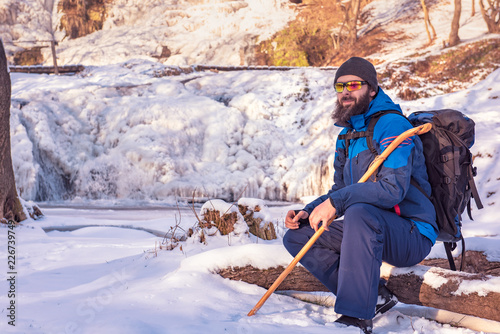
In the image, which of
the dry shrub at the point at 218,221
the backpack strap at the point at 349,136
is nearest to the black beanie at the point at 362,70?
the backpack strap at the point at 349,136

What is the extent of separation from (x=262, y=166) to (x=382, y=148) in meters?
10.6

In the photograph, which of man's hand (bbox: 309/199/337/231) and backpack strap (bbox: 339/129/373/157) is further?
backpack strap (bbox: 339/129/373/157)

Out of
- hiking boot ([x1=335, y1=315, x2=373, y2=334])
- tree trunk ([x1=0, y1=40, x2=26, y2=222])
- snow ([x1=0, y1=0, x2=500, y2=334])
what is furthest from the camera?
tree trunk ([x1=0, y1=40, x2=26, y2=222])

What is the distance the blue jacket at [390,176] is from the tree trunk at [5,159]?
588 cm

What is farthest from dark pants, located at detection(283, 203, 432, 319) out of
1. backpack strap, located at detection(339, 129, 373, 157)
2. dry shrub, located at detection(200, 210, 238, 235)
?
dry shrub, located at detection(200, 210, 238, 235)

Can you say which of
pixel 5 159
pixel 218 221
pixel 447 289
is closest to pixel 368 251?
pixel 447 289

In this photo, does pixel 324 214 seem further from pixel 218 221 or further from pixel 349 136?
pixel 218 221

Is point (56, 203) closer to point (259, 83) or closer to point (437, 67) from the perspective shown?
point (259, 83)

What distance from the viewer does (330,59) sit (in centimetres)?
2212

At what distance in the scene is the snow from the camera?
9.05ft

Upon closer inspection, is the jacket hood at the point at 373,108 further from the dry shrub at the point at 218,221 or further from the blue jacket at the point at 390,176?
the dry shrub at the point at 218,221

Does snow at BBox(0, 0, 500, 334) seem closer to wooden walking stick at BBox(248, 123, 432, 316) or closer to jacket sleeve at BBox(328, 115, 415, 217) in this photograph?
wooden walking stick at BBox(248, 123, 432, 316)

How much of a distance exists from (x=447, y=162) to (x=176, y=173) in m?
10.4

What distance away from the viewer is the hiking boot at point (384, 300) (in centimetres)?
280
